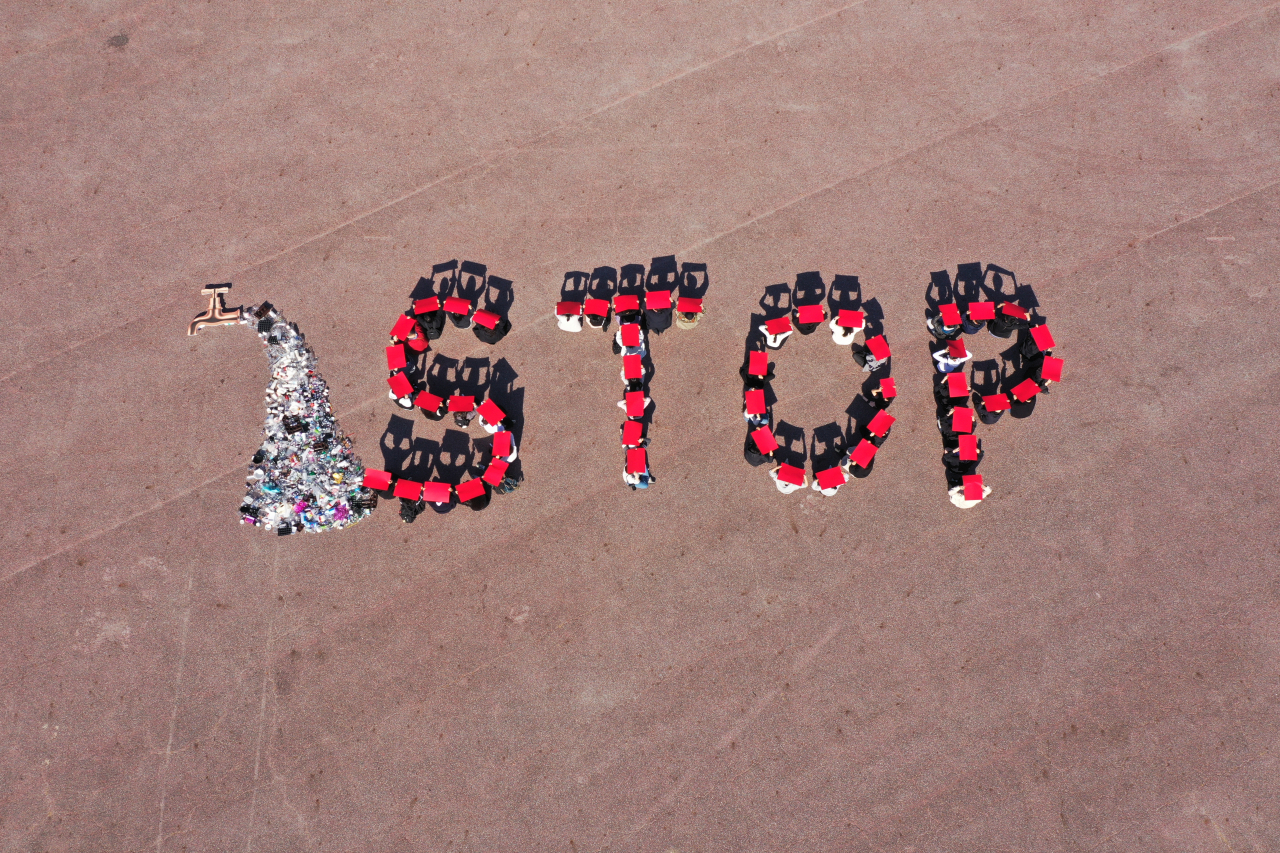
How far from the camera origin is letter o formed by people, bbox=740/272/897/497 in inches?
666

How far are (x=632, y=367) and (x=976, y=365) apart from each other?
9.64m

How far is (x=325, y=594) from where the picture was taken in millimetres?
16828

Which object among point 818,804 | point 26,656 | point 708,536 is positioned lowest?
point 818,804

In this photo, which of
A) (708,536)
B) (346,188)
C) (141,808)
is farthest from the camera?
(346,188)

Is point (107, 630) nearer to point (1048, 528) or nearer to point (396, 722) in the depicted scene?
point (396, 722)

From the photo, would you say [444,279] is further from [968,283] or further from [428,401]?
[968,283]

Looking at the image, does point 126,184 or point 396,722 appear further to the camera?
point 126,184

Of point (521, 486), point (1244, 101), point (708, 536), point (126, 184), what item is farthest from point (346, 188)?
point (1244, 101)

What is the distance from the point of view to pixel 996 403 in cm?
1700

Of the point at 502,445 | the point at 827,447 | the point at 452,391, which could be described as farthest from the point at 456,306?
the point at 827,447

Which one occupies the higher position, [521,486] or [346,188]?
[346,188]

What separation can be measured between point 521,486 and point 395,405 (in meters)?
4.20

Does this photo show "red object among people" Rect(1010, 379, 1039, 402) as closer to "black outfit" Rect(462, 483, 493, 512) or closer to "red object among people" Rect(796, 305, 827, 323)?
"red object among people" Rect(796, 305, 827, 323)

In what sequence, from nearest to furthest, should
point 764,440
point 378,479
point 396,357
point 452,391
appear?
point 378,479 → point 764,440 → point 396,357 → point 452,391
